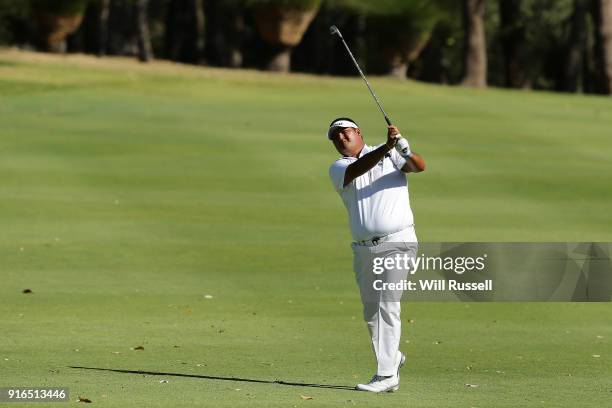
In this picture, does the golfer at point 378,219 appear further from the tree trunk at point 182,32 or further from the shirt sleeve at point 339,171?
the tree trunk at point 182,32

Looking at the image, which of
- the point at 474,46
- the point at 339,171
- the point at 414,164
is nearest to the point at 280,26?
the point at 474,46

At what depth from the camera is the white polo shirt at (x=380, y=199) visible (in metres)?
11.0

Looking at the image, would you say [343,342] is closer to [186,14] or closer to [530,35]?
[186,14]

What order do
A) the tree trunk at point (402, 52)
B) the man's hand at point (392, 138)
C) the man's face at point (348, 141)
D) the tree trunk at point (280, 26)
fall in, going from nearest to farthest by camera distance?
the man's hand at point (392, 138), the man's face at point (348, 141), the tree trunk at point (280, 26), the tree trunk at point (402, 52)

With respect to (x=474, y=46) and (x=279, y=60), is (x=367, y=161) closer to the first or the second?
(x=279, y=60)

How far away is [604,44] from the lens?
50875 mm

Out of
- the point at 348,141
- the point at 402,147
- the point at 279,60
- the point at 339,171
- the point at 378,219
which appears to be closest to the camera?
the point at 402,147

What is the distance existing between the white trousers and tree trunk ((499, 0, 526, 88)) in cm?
5322

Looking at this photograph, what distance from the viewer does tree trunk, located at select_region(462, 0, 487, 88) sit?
165ft

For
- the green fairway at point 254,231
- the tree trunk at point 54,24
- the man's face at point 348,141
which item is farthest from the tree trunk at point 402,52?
the man's face at point 348,141

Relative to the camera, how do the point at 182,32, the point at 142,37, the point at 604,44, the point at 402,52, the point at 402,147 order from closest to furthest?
1. the point at 402,147
2. the point at 142,37
3. the point at 604,44
4. the point at 402,52
5. the point at 182,32

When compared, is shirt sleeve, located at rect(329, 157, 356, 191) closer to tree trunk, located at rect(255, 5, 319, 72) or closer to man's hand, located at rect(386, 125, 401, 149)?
man's hand, located at rect(386, 125, 401, 149)

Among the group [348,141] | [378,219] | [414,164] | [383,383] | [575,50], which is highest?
[348,141]

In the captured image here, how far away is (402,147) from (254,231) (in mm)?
11642
